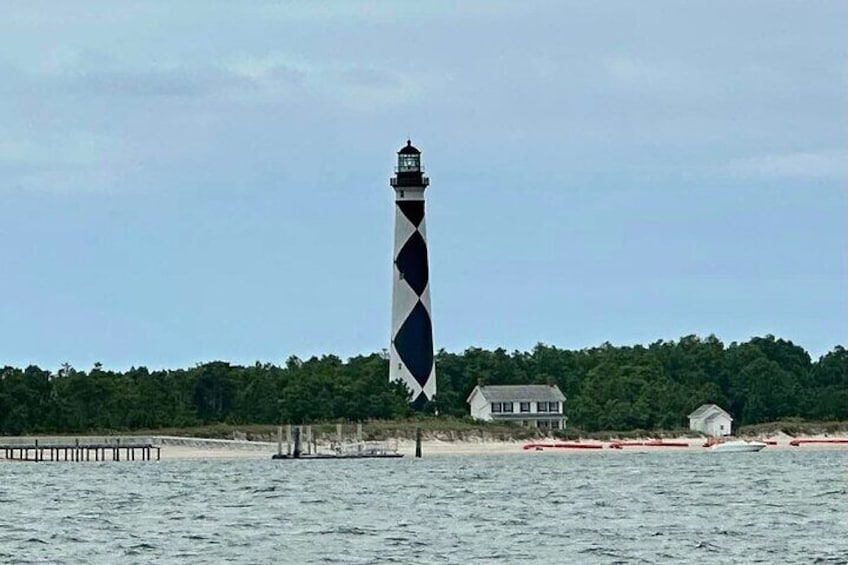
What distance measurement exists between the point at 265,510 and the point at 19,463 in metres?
44.9

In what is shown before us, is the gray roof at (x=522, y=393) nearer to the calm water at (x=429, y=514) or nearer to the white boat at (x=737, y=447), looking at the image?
the white boat at (x=737, y=447)

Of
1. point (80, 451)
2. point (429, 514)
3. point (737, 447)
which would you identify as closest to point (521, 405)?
point (737, 447)

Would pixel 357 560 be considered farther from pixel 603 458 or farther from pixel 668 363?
pixel 668 363

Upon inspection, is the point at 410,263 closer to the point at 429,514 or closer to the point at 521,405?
the point at 521,405

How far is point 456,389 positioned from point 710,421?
1499cm

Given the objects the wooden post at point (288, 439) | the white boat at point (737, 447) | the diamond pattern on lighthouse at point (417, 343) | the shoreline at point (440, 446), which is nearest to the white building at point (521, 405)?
the shoreline at point (440, 446)

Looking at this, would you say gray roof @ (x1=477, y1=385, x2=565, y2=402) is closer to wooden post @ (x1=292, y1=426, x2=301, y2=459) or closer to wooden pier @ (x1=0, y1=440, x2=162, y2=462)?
wooden pier @ (x1=0, y1=440, x2=162, y2=462)

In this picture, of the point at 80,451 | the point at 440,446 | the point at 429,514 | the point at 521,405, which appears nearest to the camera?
the point at 429,514

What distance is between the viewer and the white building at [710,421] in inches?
5217

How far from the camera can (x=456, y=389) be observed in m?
136

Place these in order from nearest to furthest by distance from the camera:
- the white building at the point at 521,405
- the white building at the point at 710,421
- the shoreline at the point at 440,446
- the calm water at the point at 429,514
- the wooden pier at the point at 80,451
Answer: the calm water at the point at 429,514 → the wooden pier at the point at 80,451 → the shoreline at the point at 440,446 → the white building at the point at 521,405 → the white building at the point at 710,421

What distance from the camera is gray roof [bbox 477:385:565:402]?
429 ft

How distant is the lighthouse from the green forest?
5897 millimetres

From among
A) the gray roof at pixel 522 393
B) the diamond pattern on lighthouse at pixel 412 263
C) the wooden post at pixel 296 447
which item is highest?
the diamond pattern on lighthouse at pixel 412 263
